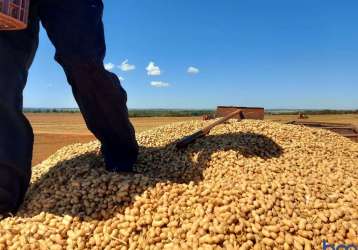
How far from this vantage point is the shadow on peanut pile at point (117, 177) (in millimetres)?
3396

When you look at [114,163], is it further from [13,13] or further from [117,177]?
[13,13]

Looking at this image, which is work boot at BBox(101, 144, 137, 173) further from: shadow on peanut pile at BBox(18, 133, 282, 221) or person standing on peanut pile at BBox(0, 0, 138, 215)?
person standing on peanut pile at BBox(0, 0, 138, 215)

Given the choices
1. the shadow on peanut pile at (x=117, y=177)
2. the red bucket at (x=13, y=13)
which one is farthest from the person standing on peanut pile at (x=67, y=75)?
the red bucket at (x=13, y=13)

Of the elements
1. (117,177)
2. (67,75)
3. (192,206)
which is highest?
(67,75)

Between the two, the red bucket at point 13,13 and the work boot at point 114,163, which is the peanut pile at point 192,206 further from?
the red bucket at point 13,13

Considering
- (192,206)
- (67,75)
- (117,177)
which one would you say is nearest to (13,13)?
(67,75)

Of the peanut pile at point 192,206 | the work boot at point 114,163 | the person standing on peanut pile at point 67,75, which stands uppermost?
the person standing on peanut pile at point 67,75

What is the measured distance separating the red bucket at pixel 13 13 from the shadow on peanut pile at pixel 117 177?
1.55 m

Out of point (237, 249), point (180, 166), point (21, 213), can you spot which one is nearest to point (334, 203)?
point (237, 249)

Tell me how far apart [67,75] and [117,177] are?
1.04 meters

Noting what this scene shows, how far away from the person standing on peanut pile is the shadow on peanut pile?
337 mm

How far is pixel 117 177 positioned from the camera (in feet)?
12.2

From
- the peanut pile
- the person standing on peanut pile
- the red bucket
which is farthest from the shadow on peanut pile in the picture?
the red bucket

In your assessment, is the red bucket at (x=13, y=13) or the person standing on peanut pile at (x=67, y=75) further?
the person standing on peanut pile at (x=67, y=75)
